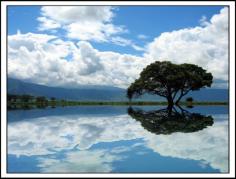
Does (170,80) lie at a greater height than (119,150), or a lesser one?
greater

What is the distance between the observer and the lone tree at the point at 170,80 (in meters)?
39.3

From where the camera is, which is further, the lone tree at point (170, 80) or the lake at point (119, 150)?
the lone tree at point (170, 80)

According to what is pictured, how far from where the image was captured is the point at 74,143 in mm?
11672

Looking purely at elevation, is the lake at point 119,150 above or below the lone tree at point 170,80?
below

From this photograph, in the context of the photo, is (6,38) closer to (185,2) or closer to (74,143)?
(185,2)

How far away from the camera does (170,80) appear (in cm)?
3888

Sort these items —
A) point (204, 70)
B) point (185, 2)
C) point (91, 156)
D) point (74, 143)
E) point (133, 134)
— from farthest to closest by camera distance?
point (204, 70) < point (133, 134) < point (74, 143) < point (91, 156) < point (185, 2)

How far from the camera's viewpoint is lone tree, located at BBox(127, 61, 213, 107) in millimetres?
39312

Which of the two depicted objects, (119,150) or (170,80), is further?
(170,80)

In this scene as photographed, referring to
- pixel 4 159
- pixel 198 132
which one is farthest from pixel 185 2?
pixel 198 132

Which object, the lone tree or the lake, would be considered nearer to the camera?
the lake

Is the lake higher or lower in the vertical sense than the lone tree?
lower

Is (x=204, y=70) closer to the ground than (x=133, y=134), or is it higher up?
higher up

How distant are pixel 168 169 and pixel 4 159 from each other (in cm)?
334
